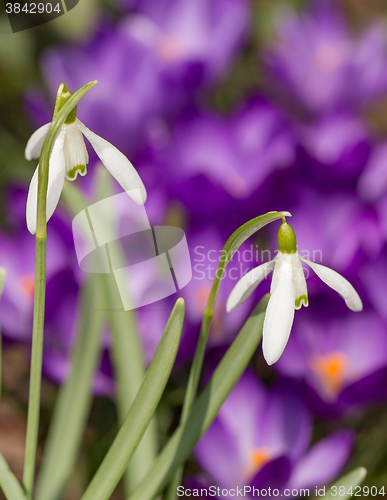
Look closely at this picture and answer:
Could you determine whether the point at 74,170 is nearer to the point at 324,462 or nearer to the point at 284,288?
the point at 284,288

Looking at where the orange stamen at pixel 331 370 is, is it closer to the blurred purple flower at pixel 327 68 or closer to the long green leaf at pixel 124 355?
the long green leaf at pixel 124 355

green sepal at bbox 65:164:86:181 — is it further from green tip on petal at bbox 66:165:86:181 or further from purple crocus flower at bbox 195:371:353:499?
purple crocus flower at bbox 195:371:353:499

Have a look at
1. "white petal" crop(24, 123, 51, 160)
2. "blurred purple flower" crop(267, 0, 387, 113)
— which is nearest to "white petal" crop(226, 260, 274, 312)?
"white petal" crop(24, 123, 51, 160)

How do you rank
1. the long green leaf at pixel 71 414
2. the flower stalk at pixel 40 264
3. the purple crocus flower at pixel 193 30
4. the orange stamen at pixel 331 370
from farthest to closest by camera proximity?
1. the purple crocus flower at pixel 193 30
2. the orange stamen at pixel 331 370
3. the long green leaf at pixel 71 414
4. the flower stalk at pixel 40 264

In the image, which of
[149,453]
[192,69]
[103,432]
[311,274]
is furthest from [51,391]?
[192,69]

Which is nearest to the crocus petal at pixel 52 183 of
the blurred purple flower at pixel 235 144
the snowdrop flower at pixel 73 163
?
the snowdrop flower at pixel 73 163
